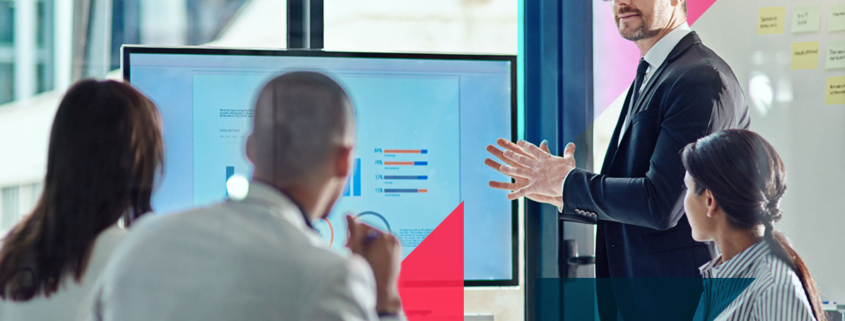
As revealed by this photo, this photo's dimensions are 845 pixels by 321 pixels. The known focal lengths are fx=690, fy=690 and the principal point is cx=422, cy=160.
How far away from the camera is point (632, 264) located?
1.53 m

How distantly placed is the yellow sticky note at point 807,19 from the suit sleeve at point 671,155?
0.23 m

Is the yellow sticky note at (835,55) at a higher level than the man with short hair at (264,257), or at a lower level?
higher

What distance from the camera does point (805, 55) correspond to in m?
1.52

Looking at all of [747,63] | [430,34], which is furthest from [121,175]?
[747,63]

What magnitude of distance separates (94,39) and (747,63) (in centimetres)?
135

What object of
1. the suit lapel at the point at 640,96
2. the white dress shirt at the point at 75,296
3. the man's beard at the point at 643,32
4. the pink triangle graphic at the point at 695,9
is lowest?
the white dress shirt at the point at 75,296

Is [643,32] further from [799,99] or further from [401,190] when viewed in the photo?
[401,190]

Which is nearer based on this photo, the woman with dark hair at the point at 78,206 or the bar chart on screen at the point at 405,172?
the woman with dark hair at the point at 78,206

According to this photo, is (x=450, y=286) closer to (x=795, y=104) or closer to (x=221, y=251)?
(x=221, y=251)

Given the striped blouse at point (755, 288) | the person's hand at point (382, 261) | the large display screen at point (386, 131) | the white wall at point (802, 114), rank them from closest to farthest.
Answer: the person's hand at point (382, 261)
the large display screen at point (386, 131)
the striped blouse at point (755, 288)
the white wall at point (802, 114)

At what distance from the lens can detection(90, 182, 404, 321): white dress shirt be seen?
3.11 feet

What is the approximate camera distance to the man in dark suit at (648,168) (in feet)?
4.71
